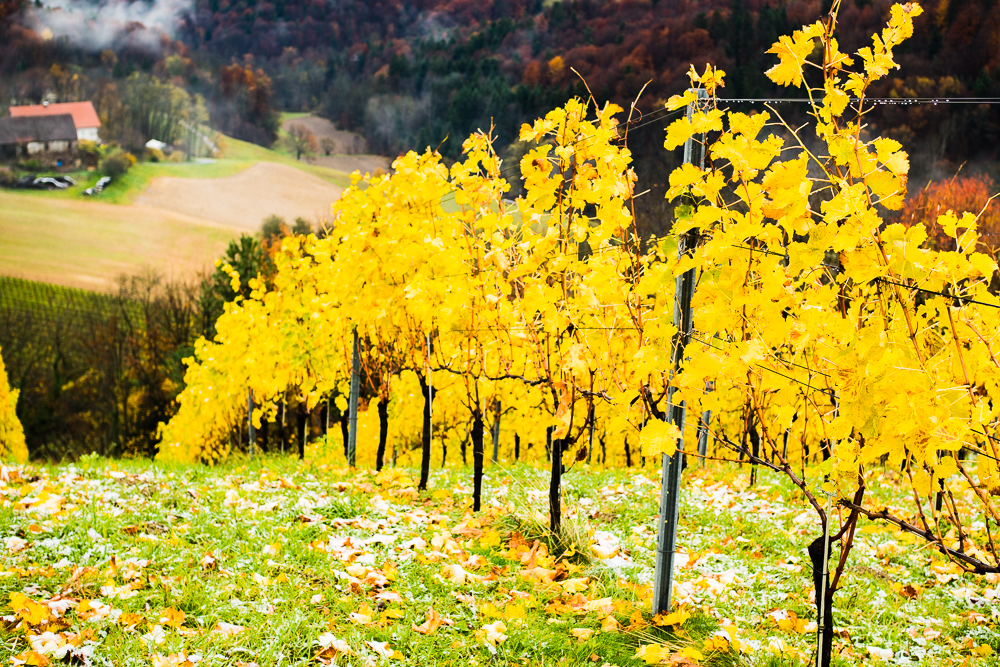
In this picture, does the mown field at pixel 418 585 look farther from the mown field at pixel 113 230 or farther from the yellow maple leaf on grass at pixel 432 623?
the mown field at pixel 113 230

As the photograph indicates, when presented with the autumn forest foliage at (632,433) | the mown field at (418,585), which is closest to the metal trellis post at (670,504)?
the autumn forest foliage at (632,433)

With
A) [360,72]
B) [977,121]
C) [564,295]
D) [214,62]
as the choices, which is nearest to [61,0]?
[214,62]

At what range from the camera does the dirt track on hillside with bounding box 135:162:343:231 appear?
214 ft

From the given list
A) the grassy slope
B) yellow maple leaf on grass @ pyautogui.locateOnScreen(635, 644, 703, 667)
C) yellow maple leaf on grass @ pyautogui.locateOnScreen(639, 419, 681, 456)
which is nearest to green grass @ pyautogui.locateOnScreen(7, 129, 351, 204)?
the grassy slope

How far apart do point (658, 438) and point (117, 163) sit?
7830cm

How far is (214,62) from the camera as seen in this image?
85875mm

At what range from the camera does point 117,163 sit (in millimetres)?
66750

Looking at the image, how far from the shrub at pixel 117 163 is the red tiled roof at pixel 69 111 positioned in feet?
13.5

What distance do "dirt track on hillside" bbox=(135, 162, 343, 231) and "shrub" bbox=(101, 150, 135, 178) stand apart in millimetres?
3535

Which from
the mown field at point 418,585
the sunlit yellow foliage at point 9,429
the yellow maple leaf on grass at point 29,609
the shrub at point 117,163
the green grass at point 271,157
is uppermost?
the green grass at point 271,157

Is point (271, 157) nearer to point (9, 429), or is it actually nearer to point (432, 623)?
point (9, 429)

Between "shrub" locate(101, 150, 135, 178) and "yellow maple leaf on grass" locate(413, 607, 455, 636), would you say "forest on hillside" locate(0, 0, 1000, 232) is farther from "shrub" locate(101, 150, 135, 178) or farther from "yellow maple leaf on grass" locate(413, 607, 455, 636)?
"yellow maple leaf on grass" locate(413, 607, 455, 636)

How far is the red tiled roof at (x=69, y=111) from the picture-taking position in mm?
67963

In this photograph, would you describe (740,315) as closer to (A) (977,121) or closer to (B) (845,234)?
(B) (845,234)
